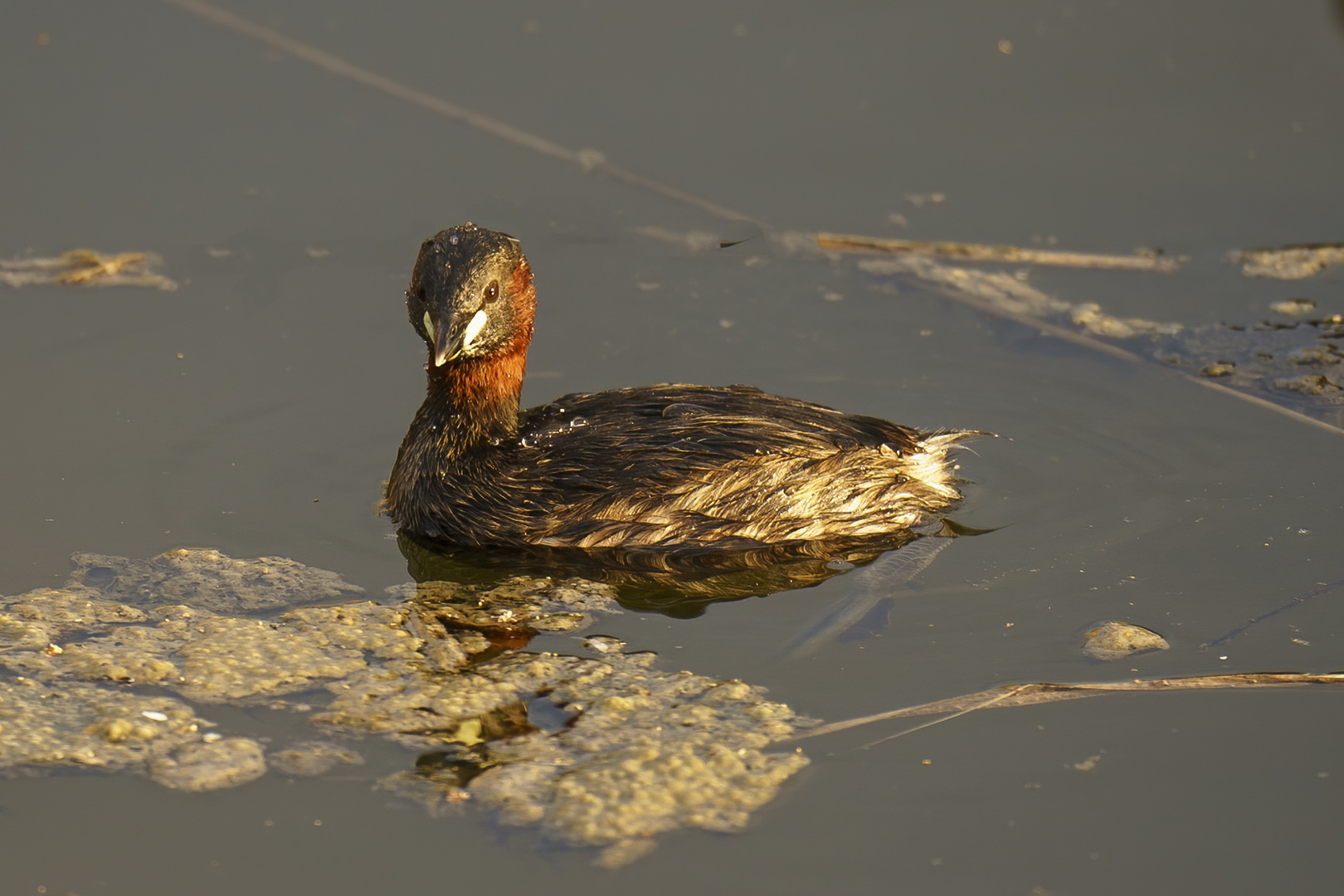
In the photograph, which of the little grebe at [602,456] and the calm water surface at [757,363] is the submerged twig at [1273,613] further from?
the little grebe at [602,456]

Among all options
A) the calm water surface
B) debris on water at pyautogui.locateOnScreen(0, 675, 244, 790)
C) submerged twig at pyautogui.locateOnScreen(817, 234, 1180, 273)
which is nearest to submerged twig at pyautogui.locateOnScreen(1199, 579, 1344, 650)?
the calm water surface

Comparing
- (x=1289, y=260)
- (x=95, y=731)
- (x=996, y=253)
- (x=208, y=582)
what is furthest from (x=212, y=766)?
(x=1289, y=260)

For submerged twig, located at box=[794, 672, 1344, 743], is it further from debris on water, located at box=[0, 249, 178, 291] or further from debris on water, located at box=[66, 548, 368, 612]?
debris on water, located at box=[0, 249, 178, 291]

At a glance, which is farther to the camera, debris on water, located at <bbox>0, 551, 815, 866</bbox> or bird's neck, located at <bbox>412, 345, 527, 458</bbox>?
bird's neck, located at <bbox>412, 345, 527, 458</bbox>

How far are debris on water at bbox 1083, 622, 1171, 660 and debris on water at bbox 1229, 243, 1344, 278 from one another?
356 cm

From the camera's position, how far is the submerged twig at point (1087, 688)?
16.8 feet

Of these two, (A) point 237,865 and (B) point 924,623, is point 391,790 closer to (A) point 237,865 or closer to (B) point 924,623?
(A) point 237,865

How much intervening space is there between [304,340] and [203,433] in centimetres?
95

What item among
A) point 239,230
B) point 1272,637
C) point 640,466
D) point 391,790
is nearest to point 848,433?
point 640,466

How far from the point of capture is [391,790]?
4641 mm

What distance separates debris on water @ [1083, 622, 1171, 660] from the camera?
5465 mm

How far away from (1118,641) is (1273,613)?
0.68m

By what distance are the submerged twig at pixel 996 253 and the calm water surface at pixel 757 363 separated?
15 centimetres

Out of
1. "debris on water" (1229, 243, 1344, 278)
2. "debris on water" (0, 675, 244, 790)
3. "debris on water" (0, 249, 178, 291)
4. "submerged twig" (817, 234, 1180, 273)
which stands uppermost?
"debris on water" (0, 249, 178, 291)
